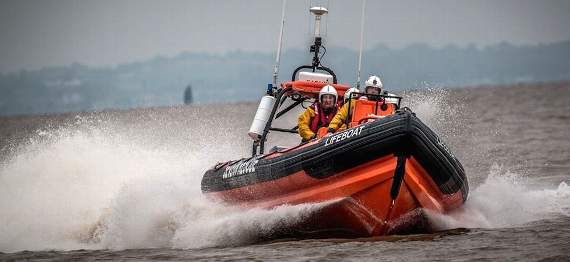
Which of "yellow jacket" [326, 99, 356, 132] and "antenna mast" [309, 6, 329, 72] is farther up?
"antenna mast" [309, 6, 329, 72]

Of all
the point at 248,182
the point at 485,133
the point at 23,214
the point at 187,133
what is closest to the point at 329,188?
the point at 248,182

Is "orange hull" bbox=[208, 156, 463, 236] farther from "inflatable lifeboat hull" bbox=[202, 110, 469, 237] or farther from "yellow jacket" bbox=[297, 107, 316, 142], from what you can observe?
"yellow jacket" bbox=[297, 107, 316, 142]

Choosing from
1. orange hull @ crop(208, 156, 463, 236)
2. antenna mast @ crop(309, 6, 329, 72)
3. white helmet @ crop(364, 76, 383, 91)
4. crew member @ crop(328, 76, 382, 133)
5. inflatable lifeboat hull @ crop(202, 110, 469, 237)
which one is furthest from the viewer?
antenna mast @ crop(309, 6, 329, 72)

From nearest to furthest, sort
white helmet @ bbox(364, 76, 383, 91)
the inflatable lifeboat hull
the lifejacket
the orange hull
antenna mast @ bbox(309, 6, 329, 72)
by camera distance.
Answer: the inflatable lifeboat hull
the orange hull
the lifejacket
white helmet @ bbox(364, 76, 383, 91)
antenna mast @ bbox(309, 6, 329, 72)

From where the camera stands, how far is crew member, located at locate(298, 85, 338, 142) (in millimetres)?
13578

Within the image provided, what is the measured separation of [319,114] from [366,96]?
26.7 inches

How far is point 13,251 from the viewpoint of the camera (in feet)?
44.3

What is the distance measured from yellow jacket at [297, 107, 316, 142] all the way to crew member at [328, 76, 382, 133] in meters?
0.46

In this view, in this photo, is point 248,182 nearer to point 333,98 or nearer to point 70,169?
point 333,98

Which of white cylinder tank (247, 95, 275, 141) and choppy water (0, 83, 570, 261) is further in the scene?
white cylinder tank (247, 95, 275, 141)

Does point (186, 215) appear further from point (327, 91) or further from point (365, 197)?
point (365, 197)

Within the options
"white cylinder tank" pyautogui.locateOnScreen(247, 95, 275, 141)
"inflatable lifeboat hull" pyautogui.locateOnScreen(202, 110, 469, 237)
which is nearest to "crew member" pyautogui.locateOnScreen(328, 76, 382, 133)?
"inflatable lifeboat hull" pyautogui.locateOnScreen(202, 110, 469, 237)

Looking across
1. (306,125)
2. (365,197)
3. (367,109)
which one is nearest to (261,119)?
(306,125)

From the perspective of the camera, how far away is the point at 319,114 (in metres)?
13.8
